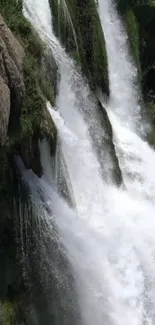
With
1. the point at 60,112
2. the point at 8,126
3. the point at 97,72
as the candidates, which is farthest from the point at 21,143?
the point at 97,72

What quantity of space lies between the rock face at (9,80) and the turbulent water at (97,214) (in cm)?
104

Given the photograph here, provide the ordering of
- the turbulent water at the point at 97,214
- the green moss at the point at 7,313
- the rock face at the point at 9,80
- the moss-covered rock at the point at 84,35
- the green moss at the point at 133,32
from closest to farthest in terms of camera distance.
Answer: the rock face at the point at 9,80 < the green moss at the point at 7,313 < the turbulent water at the point at 97,214 < the moss-covered rock at the point at 84,35 < the green moss at the point at 133,32

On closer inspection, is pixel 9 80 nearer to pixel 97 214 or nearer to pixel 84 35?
pixel 97 214

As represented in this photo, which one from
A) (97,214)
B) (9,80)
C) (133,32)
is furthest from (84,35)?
(9,80)

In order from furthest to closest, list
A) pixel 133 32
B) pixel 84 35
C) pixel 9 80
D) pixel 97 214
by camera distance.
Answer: pixel 133 32
pixel 84 35
pixel 97 214
pixel 9 80

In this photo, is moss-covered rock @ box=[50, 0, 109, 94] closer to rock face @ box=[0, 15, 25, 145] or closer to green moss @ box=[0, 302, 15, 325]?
rock face @ box=[0, 15, 25, 145]

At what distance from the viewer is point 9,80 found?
7.00 m

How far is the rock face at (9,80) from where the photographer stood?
22.1ft

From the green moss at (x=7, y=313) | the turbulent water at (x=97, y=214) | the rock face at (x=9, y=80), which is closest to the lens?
the rock face at (x=9, y=80)

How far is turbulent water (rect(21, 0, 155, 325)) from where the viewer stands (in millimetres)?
8195

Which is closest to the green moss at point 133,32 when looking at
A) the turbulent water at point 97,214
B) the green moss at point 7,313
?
the turbulent water at point 97,214

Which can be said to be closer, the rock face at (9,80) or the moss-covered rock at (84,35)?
the rock face at (9,80)

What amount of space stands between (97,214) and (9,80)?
3033mm

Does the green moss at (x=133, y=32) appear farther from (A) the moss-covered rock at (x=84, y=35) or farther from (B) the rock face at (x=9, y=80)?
(B) the rock face at (x=9, y=80)
